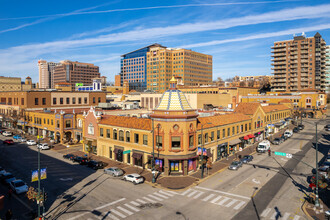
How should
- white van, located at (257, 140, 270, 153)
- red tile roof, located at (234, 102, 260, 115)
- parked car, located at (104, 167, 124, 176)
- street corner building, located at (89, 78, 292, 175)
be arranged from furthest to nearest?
red tile roof, located at (234, 102, 260, 115)
white van, located at (257, 140, 270, 153)
street corner building, located at (89, 78, 292, 175)
parked car, located at (104, 167, 124, 176)

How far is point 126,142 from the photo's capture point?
48.3m

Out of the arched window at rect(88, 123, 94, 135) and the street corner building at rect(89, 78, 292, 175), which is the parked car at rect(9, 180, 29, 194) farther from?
the arched window at rect(88, 123, 94, 135)

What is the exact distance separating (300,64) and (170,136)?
465ft

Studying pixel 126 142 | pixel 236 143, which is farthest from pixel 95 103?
pixel 236 143

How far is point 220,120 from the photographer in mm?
53125

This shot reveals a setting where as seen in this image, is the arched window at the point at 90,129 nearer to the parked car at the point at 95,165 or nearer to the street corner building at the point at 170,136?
the street corner building at the point at 170,136

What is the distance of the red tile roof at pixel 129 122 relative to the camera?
4530 cm

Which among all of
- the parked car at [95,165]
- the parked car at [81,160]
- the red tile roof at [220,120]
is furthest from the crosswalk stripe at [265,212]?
the parked car at [81,160]

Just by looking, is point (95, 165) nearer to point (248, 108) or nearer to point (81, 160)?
point (81, 160)

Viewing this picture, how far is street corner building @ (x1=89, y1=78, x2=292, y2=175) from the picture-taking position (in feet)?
136

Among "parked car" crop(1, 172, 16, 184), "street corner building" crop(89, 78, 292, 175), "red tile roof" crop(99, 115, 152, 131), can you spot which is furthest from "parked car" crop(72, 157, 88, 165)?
"parked car" crop(1, 172, 16, 184)

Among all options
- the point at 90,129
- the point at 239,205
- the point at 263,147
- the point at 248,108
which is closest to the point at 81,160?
the point at 90,129

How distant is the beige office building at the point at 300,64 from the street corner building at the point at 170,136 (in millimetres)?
109842

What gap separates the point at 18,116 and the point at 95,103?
27.1 m
